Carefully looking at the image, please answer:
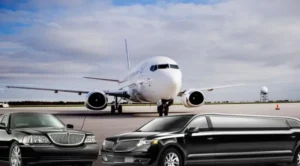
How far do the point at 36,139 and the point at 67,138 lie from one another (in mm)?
681

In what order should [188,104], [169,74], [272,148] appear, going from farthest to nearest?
[188,104], [169,74], [272,148]

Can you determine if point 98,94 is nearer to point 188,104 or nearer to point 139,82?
point 139,82

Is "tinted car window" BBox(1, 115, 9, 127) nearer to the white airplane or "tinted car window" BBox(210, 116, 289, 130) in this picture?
"tinted car window" BBox(210, 116, 289, 130)

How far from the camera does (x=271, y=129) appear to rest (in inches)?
480

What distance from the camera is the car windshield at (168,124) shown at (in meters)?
11.1

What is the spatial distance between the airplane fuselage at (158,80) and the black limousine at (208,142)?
2206 centimetres

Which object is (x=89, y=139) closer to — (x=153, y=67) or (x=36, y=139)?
(x=36, y=139)

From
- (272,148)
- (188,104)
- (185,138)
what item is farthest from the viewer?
(188,104)

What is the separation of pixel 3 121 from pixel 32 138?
2.42m

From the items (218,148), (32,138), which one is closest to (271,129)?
(218,148)

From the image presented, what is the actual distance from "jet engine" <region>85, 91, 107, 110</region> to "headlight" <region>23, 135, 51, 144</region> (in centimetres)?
3053

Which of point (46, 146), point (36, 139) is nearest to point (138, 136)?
point (46, 146)

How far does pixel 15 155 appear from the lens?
36.1ft

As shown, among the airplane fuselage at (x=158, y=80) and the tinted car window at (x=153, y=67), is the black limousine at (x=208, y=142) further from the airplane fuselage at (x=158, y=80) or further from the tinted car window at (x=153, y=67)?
the tinted car window at (x=153, y=67)
